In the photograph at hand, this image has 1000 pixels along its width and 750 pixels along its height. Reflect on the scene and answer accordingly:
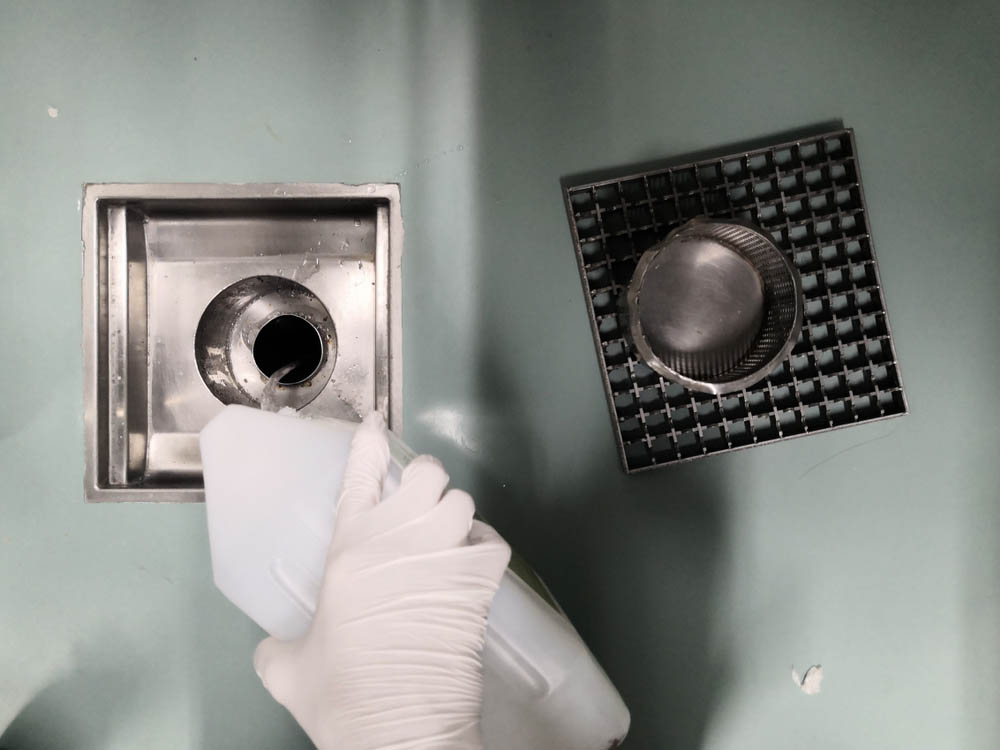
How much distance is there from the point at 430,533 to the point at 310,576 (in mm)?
152

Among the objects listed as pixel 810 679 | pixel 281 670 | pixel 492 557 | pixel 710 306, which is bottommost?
pixel 810 679

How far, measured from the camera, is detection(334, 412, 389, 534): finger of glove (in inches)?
26.4

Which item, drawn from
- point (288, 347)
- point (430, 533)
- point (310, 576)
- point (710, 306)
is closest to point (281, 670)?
point (310, 576)

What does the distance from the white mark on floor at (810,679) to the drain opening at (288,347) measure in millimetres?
849

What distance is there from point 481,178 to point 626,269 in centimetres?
25

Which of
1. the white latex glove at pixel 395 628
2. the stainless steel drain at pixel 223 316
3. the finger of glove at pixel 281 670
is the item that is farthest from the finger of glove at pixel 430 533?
the stainless steel drain at pixel 223 316

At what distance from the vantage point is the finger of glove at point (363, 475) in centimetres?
67

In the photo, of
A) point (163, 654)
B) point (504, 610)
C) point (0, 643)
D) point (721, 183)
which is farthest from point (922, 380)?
point (0, 643)

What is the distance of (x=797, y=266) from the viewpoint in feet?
2.96

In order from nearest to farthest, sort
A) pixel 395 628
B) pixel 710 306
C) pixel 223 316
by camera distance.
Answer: pixel 395 628, pixel 710 306, pixel 223 316

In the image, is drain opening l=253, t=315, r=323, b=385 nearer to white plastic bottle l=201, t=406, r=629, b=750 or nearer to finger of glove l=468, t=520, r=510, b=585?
white plastic bottle l=201, t=406, r=629, b=750

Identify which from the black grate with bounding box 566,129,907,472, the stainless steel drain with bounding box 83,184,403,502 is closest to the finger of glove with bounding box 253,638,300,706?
the stainless steel drain with bounding box 83,184,403,502

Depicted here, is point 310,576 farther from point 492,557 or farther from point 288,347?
point 288,347

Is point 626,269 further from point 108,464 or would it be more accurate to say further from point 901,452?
point 108,464
